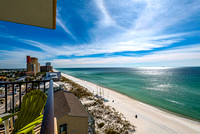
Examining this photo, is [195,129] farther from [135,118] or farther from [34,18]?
[34,18]

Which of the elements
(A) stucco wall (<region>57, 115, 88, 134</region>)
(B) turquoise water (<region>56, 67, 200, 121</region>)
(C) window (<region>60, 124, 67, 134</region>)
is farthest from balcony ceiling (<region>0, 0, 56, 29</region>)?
(B) turquoise water (<region>56, 67, 200, 121</region>)

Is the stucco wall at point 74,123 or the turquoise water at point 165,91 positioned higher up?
the stucco wall at point 74,123

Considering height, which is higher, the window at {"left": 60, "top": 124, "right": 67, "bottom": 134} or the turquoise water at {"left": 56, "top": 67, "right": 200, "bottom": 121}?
the window at {"left": 60, "top": 124, "right": 67, "bottom": 134}

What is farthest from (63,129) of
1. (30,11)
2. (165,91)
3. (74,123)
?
(165,91)

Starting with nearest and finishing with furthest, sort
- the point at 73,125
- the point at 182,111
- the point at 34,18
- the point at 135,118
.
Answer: the point at 34,18
the point at 73,125
the point at 135,118
the point at 182,111

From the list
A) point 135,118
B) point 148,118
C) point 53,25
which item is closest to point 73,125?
point 53,25

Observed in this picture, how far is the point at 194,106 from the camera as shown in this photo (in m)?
17.8

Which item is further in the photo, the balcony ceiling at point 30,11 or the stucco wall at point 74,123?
the stucco wall at point 74,123

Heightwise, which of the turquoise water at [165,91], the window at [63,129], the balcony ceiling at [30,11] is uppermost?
the balcony ceiling at [30,11]

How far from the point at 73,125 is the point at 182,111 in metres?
19.4

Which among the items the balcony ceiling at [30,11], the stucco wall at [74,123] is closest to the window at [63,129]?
the stucco wall at [74,123]

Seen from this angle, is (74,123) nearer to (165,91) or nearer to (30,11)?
(30,11)

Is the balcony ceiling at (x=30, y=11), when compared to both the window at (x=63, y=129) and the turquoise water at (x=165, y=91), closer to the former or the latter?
the window at (x=63, y=129)

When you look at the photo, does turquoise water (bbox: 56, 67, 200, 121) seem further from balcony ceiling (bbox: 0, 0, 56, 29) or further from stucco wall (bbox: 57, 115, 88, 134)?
balcony ceiling (bbox: 0, 0, 56, 29)
